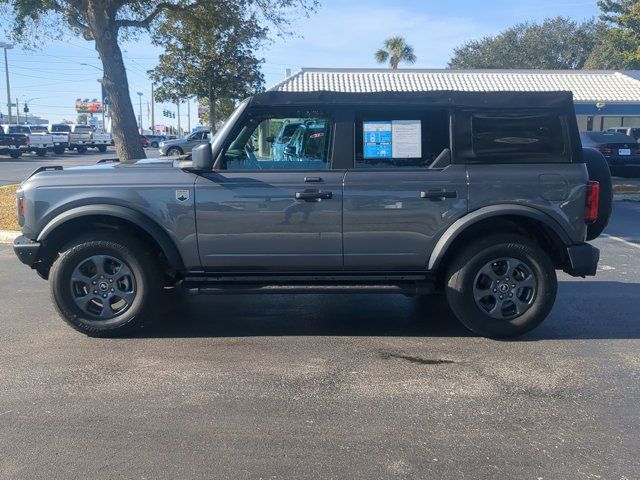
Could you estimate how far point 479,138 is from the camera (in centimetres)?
534

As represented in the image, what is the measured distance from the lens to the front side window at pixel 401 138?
534cm

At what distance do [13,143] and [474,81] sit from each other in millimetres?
24917

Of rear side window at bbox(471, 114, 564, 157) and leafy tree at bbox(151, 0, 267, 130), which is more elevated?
leafy tree at bbox(151, 0, 267, 130)

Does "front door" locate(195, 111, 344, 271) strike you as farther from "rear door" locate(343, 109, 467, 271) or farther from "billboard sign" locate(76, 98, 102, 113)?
"billboard sign" locate(76, 98, 102, 113)

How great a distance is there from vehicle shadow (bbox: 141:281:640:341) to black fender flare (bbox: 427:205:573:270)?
890 mm

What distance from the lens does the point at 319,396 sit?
4246 mm

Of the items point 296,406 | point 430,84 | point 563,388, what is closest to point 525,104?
point 563,388

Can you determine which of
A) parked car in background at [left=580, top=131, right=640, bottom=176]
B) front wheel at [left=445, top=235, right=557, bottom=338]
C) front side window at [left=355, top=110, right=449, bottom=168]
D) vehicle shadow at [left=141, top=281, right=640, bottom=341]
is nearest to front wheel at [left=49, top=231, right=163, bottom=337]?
vehicle shadow at [left=141, top=281, right=640, bottom=341]

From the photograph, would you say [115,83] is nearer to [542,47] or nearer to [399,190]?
[399,190]

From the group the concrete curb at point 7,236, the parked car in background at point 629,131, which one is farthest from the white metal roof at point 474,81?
the concrete curb at point 7,236

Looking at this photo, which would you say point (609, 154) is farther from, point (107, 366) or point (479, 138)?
point (107, 366)

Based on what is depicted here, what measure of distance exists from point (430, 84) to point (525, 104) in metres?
23.3

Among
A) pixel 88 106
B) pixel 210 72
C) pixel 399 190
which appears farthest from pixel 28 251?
pixel 88 106

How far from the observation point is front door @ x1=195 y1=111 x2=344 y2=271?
5.21 metres
